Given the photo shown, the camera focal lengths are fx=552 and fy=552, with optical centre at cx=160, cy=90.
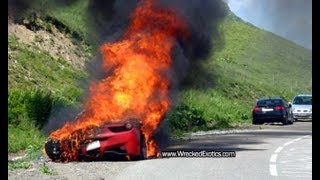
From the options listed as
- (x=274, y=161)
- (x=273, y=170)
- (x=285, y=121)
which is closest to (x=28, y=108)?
(x=274, y=161)

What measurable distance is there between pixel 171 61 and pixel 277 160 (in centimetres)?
402

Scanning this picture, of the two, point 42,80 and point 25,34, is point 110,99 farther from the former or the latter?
point 25,34

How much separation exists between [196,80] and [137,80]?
20.7 feet

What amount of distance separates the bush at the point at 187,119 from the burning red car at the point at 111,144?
31.6ft

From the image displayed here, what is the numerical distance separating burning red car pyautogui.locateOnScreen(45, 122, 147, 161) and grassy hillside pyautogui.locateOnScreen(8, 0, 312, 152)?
121 inches

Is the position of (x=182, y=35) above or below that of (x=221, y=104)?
above

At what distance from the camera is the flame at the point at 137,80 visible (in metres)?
11.8

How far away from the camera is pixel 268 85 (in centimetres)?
4588

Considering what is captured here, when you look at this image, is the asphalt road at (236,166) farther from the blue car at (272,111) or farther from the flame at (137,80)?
the blue car at (272,111)

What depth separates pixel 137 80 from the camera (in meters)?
12.9

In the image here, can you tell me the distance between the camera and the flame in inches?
465

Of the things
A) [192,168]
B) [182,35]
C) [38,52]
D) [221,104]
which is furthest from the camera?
[221,104]

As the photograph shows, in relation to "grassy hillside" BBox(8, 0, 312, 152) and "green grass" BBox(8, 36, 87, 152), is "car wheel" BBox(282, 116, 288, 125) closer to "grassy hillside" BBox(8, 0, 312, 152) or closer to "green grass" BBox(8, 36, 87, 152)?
"grassy hillside" BBox(8, 0, 312, 152)

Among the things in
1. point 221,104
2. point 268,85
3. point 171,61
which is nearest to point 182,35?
point 171,61
